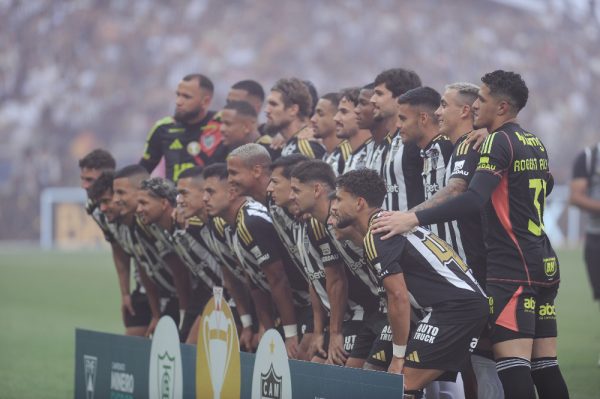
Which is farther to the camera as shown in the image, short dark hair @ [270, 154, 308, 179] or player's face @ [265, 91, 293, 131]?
player's face @ [265, 91, 293, 131]

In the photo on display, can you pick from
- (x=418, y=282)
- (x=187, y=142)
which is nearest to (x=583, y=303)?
(x=187, y=142)

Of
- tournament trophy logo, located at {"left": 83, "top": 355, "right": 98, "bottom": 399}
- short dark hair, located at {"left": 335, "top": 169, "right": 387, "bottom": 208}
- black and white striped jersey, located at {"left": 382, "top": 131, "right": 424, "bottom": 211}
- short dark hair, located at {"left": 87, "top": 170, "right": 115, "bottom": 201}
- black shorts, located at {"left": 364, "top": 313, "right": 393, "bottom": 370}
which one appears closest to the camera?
short dark hair, located at {"left": 335, "top": 169, "right": 387, "bottom": 208}

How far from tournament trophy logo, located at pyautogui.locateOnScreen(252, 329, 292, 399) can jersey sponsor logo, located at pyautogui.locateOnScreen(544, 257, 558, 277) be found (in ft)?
4.90

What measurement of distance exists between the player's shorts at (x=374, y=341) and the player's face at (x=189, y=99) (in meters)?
3.44

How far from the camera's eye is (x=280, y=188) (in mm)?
6895

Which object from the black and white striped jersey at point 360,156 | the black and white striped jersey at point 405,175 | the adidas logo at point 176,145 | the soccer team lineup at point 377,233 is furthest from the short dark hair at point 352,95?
the adidas logo at point 176,145

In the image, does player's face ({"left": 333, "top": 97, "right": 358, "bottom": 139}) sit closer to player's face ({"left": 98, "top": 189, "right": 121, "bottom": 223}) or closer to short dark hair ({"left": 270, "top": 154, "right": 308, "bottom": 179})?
short dark hair ({"left": 270, "top": 154, "right": 308, "bottom": 179})

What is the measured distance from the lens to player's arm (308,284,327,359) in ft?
22.3

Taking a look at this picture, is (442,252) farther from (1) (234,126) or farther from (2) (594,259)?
(2) (594,259)

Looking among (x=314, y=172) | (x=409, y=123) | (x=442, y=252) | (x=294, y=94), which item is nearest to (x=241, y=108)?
(x=294, y=94)

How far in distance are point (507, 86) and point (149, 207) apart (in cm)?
333

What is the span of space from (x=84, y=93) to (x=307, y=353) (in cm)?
2639

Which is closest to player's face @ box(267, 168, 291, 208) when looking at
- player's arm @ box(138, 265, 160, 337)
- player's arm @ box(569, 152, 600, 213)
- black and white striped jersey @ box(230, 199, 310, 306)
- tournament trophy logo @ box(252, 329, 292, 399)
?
black and white striped jersey @ box(230, 199, 310, 306)

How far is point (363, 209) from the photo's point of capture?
19.3 ft
